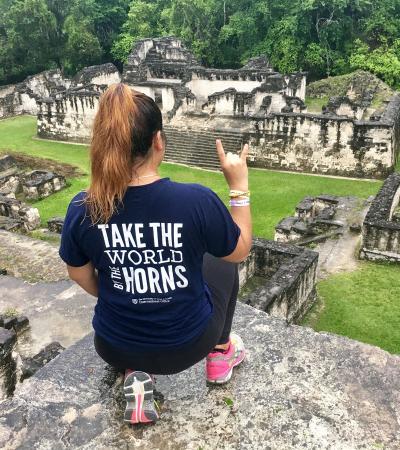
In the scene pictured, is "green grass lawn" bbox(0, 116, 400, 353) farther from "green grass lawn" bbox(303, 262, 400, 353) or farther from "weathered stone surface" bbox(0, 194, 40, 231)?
"weathered stone surface" bbox(0, 194, 40, 231)

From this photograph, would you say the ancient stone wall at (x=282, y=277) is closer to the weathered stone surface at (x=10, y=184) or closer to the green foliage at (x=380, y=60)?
the weathered stone surface at (x=10, y=184)

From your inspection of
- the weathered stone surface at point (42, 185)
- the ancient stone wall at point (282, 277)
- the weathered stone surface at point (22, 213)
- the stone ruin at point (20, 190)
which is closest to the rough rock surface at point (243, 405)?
the ancient stone wall at point (282, 277)

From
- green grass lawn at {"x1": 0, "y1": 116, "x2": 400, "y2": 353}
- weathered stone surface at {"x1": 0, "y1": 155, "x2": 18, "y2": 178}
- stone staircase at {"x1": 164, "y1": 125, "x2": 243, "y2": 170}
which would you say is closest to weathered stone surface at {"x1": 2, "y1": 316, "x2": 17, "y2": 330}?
green grass lawn at {"x1": 0, "y1": 116, "x2": 400, "y2": 353}

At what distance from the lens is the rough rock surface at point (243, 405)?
282cm

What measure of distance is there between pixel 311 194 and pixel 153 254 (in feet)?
45.2

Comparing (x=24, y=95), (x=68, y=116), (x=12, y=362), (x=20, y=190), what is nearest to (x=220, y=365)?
(x=12, y=362)

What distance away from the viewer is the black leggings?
2768 mm

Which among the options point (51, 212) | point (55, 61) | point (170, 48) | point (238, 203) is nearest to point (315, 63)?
point (170, 48)

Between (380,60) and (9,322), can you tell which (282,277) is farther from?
(380,60)

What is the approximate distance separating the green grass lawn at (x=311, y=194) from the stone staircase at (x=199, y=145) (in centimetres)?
65

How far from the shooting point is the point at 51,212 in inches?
611

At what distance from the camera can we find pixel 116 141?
2.35 m

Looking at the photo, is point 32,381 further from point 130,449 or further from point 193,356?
point 193,356

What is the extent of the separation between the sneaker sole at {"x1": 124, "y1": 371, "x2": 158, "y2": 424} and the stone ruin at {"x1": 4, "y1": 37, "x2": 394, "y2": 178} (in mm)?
13401
